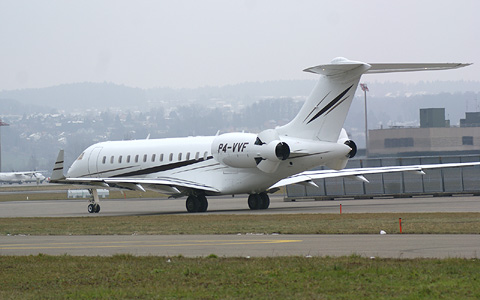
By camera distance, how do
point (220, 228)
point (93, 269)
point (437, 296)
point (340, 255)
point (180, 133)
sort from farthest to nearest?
point (180, 133)
point (220, 228)
point (340, 255)
point (93, 269)
point (437, 296)

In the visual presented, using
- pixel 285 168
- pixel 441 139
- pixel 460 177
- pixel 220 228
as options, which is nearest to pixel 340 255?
pixel 220 228

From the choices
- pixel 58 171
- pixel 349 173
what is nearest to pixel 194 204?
pixel 58 171

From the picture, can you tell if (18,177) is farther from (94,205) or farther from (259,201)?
(259,201)

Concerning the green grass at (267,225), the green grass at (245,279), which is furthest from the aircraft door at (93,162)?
the green grass at (245,279)

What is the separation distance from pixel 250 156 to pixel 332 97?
14.9 ft

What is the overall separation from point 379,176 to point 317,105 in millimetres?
16740

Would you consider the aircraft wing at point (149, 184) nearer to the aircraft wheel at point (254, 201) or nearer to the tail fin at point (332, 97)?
the aircraft wheel at point (254, 201)

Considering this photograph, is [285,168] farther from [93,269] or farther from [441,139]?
[441,139]

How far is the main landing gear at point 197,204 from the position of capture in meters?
39.6

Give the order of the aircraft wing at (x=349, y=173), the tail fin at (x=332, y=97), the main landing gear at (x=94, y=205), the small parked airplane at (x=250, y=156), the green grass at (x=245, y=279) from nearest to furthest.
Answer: the green grass at (x=245, y=279)
the tail fin at (x=332, y=97)
the small parked airplane at (x=250, y=156)
the aircraft wing at (x=349, y=173)
the main landing gear at (x=94, y=205)

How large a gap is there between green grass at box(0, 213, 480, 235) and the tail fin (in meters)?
5.48

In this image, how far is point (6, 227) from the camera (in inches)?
1211

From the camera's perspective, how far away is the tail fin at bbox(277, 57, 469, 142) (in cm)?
3450

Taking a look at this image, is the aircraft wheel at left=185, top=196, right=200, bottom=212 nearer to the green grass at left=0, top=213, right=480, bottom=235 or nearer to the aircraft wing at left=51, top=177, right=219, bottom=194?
the aircraft wing at left=51, top=177, right=219, bottom=194
